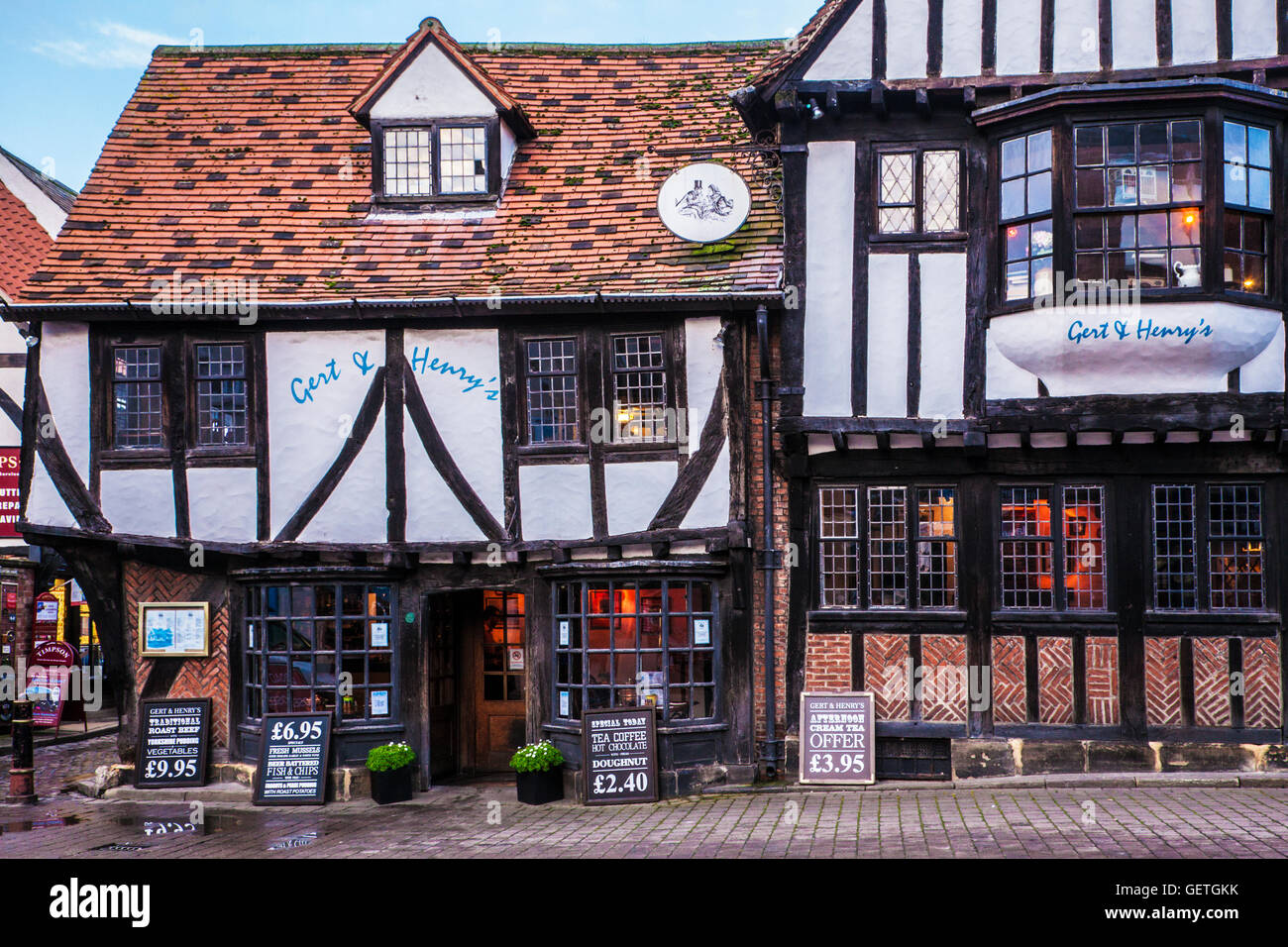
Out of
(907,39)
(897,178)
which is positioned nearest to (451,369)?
(897,178)

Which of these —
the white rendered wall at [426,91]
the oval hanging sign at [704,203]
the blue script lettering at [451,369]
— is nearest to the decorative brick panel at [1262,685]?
the oval hanging sign at [704,203]

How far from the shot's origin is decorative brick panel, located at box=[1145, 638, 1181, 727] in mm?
13375

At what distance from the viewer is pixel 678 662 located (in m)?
14.2

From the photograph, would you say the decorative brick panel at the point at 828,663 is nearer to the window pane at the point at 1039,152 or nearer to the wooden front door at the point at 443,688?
the wooden front door at the point at 443,688

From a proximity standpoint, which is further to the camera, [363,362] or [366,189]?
[366,189]

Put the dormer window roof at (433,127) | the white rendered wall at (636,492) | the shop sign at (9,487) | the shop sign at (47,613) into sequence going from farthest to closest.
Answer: the shop sign at (47,613) → the shop sign at (9,487) → the dormer window roof at (433,127) → the white rendered wall at (636,492)

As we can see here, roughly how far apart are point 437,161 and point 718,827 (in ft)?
31.2

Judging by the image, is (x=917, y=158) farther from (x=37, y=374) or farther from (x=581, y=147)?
→ (x=37, y=374)

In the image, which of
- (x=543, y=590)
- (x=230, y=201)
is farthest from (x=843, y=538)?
(x=230, y=201)

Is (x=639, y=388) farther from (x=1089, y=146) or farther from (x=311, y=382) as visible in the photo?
(x=1089, y=146)

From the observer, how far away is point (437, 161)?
16094mm

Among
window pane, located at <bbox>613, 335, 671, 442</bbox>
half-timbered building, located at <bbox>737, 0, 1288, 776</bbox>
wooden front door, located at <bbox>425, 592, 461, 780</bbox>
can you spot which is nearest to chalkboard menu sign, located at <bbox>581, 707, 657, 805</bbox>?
half-timbered building, located at <bbox>737, 0, 1288, 776</bbox>

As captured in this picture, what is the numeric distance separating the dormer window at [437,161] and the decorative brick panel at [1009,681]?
8.72 metres

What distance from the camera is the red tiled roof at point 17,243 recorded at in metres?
20.8
